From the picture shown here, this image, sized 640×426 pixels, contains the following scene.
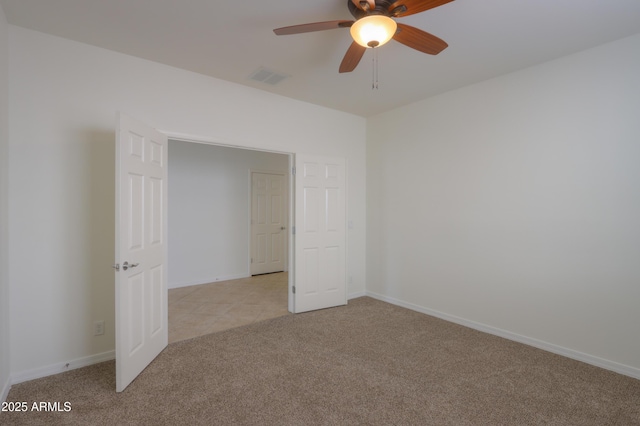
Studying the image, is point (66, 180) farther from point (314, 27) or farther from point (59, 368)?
point (314, 27)

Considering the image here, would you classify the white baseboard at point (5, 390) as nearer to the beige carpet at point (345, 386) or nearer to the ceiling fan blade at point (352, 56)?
the beige carpet at point (345, 386)

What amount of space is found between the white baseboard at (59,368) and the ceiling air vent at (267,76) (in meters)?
2.94

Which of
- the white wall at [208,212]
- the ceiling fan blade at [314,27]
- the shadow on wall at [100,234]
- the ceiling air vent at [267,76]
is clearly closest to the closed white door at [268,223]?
the white wall at [208,212]

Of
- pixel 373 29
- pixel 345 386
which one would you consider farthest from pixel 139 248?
pixel 373 29

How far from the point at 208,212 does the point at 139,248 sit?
3021mm

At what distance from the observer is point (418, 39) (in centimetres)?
208

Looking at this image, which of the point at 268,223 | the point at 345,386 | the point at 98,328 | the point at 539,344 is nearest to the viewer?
the point at 345,386

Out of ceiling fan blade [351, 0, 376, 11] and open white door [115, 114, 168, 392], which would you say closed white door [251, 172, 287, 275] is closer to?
open white door [115, 114, 168, 392]

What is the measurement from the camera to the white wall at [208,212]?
17.1 feet

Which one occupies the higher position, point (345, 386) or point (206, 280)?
point (206, 280)

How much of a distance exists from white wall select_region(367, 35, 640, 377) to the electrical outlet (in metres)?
3.35

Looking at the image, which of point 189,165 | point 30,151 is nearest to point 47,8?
point 30,151

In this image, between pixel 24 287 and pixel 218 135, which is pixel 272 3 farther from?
pixel 24 287

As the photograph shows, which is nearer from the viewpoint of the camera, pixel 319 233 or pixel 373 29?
pixel 373 29
